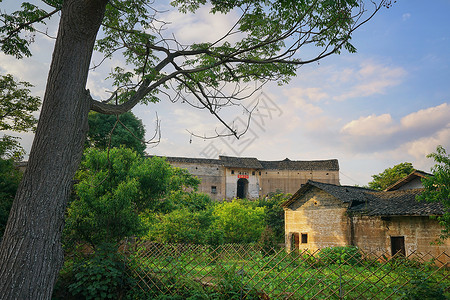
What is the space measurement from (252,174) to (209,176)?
5.07m

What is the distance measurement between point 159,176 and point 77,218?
2.53 metres

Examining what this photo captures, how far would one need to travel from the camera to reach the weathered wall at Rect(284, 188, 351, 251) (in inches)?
585

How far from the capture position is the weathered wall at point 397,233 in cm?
1134

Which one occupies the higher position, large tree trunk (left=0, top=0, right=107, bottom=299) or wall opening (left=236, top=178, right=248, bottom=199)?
wall opening (left=236, top=178, right=248, bottom=199)

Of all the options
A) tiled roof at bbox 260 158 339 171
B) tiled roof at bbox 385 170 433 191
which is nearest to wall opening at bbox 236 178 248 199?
tiled roof at bbox 260 158 339 171

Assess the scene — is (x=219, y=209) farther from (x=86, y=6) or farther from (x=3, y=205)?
(x=86, y=6)

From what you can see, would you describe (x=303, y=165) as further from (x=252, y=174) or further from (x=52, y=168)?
(x=52, y=168)

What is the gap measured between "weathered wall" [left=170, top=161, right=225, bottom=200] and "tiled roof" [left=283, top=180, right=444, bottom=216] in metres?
18.3

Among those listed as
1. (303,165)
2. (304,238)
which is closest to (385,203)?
(304,238)

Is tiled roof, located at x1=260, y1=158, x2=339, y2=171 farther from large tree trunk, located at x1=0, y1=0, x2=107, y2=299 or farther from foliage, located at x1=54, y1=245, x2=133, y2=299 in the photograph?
large tree trunk, located at x1=0, y1=0, x2=107, y2=299

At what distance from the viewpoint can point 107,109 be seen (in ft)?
14.5

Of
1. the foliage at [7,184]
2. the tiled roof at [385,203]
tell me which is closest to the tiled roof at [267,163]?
the tiled roof at [385,203]

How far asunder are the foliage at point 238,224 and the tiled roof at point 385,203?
4.07 meters

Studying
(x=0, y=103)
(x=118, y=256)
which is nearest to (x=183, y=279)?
(x=118, y=256)
